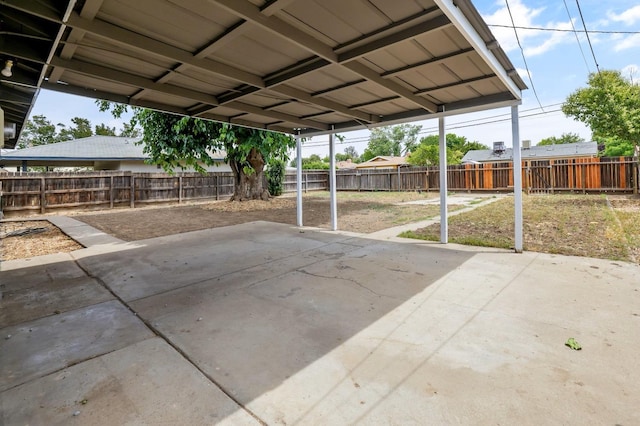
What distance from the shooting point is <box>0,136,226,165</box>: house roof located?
13.6 m

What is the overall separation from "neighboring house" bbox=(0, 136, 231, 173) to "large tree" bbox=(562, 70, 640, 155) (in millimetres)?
15538

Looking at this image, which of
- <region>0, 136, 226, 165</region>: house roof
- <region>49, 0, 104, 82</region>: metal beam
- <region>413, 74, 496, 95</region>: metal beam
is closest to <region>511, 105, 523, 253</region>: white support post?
<region>413, 74, 496, 95</region>: metal beam

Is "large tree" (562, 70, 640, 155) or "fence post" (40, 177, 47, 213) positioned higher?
"large tree" (562, 70, 640, 155)

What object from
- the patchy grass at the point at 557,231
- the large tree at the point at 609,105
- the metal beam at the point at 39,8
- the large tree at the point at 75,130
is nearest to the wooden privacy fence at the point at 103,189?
the metal beam at the point at 39,8

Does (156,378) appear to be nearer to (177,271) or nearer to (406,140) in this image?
(177,271)

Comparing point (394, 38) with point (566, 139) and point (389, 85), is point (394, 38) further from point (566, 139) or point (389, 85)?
Answer: point (566, 139)

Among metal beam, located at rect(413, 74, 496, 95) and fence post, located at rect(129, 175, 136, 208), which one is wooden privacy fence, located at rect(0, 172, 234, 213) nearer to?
fence post, located at rect(129, 175, 136, 208)

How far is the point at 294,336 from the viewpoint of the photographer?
2.43 m

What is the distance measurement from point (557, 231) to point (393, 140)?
45.5 meters

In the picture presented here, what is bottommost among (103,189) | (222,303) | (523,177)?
(222,303)

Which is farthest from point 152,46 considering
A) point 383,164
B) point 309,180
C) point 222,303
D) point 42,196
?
point 383,164

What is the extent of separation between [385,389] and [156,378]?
1.36 m

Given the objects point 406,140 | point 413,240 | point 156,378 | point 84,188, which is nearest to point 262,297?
point 156,378

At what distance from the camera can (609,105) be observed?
9.42 m
